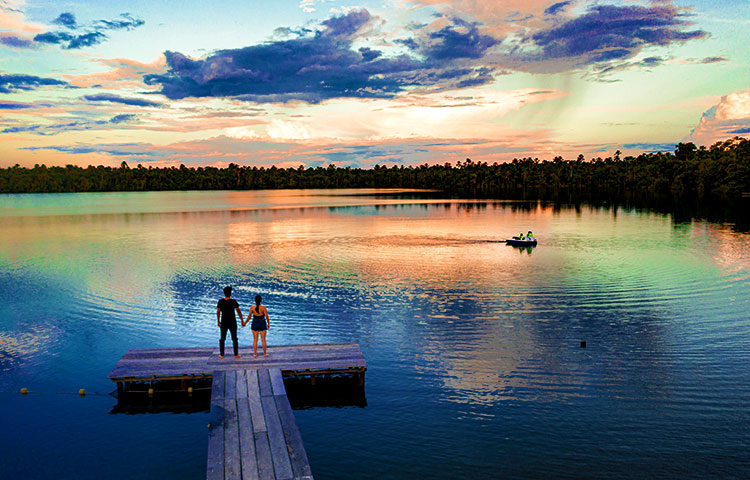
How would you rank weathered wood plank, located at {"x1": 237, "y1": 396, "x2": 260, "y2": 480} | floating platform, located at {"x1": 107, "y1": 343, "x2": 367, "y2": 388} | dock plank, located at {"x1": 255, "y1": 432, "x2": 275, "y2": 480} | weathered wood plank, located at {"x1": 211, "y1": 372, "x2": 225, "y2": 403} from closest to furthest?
dock plank, located at {"x1": 255, "y1": 432, "x2": 275, "y2": 480} → weathered wood plank, located at {"x1": 237, "y1": 396, "x2": 260, "y2": 480} → weathered wood plank, located at {"x1": 211, "y1": 372, "x2": 225, "y2": 403} → floating platform, located at {"x1": 107, "y1": 343, "x2": 367, "y2": 388}

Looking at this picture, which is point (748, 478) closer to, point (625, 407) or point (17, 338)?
point (625, 407)

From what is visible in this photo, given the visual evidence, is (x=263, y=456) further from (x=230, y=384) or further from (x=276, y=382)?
(x=230, y=384)

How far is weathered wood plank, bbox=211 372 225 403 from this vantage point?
65.5ft

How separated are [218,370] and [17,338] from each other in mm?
16807

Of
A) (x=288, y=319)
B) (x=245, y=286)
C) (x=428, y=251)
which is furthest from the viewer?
(x=428, y=251)

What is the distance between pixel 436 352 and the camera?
28.1 metres

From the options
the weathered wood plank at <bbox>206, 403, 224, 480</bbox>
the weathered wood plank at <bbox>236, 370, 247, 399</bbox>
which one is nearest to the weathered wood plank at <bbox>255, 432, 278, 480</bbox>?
the weathered wood plank at <bbox>206, 403, 224, 480</bbox>

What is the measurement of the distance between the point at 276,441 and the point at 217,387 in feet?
16.7

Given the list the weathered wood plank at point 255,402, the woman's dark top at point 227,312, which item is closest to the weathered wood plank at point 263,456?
the weathered wood plank at point 255,402

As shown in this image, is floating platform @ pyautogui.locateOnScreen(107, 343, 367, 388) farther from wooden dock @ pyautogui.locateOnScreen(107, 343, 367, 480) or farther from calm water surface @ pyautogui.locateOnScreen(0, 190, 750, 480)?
calm water surface @ pyautogui.locateOnScreen(0, 190, 750, 480)

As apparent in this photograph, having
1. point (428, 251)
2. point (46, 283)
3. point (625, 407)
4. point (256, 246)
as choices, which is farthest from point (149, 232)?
point (625, 407)

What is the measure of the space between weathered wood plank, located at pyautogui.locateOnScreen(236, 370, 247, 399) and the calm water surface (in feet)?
6.39

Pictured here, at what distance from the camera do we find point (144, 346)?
1160 inches

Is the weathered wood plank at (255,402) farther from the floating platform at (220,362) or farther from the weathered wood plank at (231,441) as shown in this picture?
the floating platform at (220,362)
